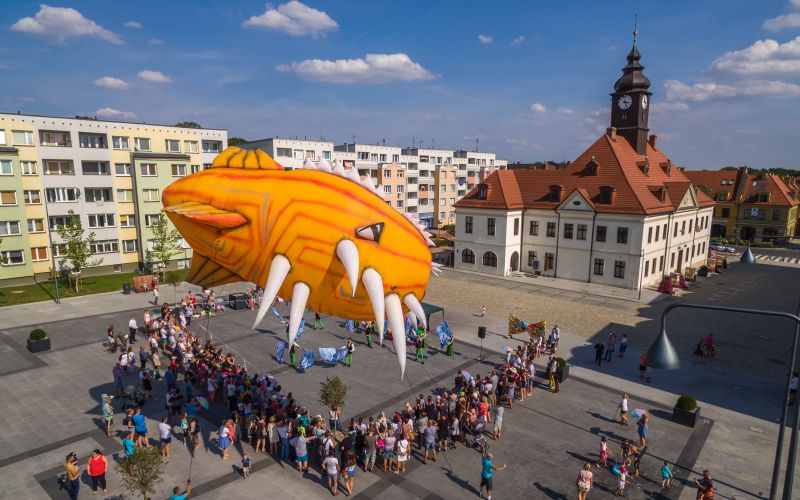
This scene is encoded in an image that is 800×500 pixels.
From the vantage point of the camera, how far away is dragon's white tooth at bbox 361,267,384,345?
8.39 m

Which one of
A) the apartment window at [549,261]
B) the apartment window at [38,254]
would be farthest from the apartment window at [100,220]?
the apartment window at [549,261]

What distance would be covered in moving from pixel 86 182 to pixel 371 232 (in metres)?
46.6

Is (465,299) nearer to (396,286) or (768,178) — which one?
(396,286)

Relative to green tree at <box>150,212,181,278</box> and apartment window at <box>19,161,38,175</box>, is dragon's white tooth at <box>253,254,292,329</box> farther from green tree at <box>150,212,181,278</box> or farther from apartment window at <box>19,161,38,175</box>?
apartment window at <box>19,161,38,175</box>

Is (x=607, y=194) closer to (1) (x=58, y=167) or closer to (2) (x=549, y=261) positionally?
(2) (x=549, y=261)

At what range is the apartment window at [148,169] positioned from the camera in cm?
4652

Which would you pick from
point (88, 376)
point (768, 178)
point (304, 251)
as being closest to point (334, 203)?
point (304, 251)

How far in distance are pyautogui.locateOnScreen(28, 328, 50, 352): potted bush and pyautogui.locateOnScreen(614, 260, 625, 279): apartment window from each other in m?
41.8

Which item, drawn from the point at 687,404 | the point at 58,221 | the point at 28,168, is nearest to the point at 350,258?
the point at 687,404

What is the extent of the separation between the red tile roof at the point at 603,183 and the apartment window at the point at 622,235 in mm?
1619

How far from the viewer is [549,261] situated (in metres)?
46.7

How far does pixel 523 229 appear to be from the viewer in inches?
1890

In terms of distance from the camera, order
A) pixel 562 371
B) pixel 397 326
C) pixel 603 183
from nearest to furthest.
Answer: pixel 397 326
pixel 562 371
pixel 603 183

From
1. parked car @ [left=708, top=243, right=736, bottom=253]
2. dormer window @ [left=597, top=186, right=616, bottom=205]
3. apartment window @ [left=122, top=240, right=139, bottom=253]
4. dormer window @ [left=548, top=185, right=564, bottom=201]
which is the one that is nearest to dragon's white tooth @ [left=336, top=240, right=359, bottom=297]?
dormer window @ [left=597, top=186, right=616, bottom=205]
